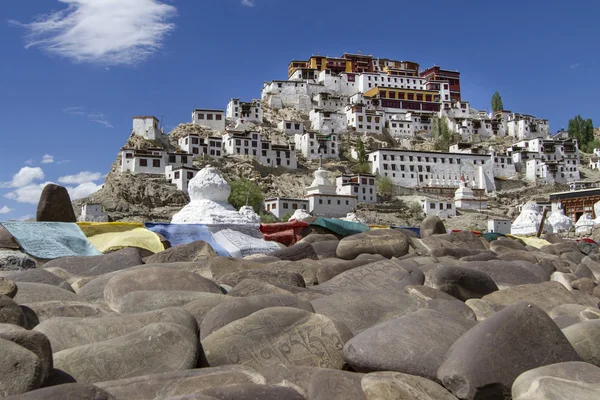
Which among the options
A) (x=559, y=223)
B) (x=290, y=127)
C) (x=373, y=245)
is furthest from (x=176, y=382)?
(x=290, y=127)

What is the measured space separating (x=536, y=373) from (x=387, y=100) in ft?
307

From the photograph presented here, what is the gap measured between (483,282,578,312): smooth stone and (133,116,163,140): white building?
227ft

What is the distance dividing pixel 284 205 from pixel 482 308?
53832mm

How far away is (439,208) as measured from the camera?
227ft

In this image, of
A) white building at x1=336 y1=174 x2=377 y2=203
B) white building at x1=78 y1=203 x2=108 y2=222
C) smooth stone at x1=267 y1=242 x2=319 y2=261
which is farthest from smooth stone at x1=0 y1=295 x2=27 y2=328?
white building at x1=336 y1=174 x2=377 y2=203

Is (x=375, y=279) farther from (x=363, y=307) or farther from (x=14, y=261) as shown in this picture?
(x=14, y=261)

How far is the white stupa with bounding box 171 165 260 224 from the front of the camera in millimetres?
17156

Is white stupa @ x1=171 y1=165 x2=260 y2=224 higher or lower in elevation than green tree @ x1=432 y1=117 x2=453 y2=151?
lower

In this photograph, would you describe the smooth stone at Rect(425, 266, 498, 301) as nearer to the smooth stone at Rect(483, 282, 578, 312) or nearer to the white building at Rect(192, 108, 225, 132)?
the smooth stone at Rect(483, 282, 578, 312)

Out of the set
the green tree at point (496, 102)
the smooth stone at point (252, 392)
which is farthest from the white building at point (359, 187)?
the smooth stone at point (252, 392)

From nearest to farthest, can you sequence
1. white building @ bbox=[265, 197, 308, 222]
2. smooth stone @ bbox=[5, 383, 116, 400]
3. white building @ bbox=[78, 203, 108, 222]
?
smooth stone @ bbox=[5, 383, 116, 400]
white building @ bbox=[78, 203, 108, 222]
white building @ bbox=[265, 197, 308, 222]

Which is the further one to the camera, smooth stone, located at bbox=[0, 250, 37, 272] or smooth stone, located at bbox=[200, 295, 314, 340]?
smooth stone, located at bbox=[0, 250, 37, 272]

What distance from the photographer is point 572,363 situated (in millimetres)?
4754

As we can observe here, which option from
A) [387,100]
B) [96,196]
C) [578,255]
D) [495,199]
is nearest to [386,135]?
[387,100]
